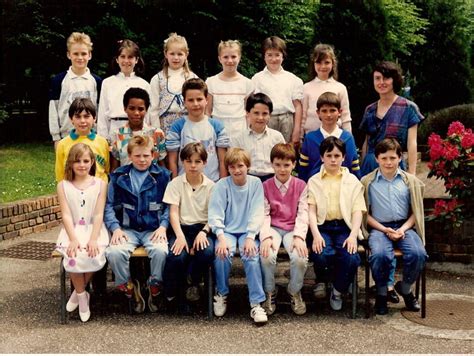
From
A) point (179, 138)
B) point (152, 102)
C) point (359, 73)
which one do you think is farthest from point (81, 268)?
point (359, 73)

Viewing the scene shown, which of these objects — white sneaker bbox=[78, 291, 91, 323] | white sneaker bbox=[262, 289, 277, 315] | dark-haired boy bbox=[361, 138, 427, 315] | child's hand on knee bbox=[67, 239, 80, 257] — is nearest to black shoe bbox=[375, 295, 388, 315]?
dark-haired boy bbox=[361, 138, 427, 315]

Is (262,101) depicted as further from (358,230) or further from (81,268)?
(81,268)

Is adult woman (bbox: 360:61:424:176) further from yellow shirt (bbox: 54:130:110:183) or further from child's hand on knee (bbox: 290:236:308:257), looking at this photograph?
yellow shirt (bbox: 54:130:110:183)

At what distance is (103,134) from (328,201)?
2215 mm

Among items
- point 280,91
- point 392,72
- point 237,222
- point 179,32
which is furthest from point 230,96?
point 179,32

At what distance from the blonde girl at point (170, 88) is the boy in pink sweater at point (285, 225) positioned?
1185 mm

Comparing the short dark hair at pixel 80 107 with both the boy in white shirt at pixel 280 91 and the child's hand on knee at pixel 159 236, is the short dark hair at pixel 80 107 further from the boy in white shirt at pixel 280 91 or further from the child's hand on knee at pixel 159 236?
the boy in white shirt at pixel 280 91

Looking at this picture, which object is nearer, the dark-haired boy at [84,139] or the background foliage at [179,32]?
the dark-haired boy at [84,139]

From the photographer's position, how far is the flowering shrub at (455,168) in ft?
21.2

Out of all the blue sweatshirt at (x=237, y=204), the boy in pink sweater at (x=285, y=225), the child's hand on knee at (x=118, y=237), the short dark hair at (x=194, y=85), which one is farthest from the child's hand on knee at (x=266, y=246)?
the short dark hair at (x=194, y=85)

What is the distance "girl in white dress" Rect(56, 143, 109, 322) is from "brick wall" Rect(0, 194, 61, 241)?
9.93ft

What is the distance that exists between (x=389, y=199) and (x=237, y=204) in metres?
1.24

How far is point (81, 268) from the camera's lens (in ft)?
17.2

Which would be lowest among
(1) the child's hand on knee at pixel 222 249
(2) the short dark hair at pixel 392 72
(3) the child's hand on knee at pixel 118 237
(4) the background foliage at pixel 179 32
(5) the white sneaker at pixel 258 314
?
(5) the white sneaker at pixel 258 314
